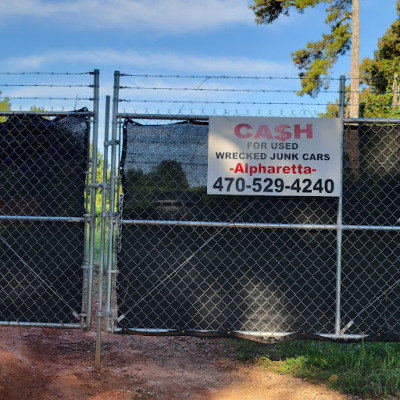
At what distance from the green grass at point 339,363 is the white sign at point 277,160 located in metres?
1.86

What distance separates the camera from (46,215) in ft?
16.4

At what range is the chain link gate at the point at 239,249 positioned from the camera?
490 cm

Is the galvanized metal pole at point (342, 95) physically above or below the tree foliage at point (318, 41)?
below

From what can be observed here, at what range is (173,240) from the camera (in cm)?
491

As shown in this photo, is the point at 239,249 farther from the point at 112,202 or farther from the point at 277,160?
the point at 112,202

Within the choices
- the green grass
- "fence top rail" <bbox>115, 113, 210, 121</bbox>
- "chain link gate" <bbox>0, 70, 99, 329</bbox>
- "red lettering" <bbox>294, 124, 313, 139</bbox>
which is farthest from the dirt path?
"fence top rail" <bbox>115, 113, 210, 121</bbox>

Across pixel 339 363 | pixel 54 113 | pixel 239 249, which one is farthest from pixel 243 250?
pixel 54 113

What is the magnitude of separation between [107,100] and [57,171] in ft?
3.03

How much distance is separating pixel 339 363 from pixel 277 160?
247 centimetres

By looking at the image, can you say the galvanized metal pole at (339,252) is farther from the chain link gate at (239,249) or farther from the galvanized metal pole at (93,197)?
the galvanized metal pole at (93,197)

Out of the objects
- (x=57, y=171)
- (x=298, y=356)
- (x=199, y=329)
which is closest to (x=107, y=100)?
(x=57, y=171)

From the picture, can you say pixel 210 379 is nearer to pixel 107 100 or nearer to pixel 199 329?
pixel 199 329

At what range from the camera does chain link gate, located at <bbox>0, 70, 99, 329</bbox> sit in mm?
4965

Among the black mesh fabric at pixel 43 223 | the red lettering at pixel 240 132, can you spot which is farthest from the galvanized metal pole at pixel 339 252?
the black mesh fabric at pixel 43 223
